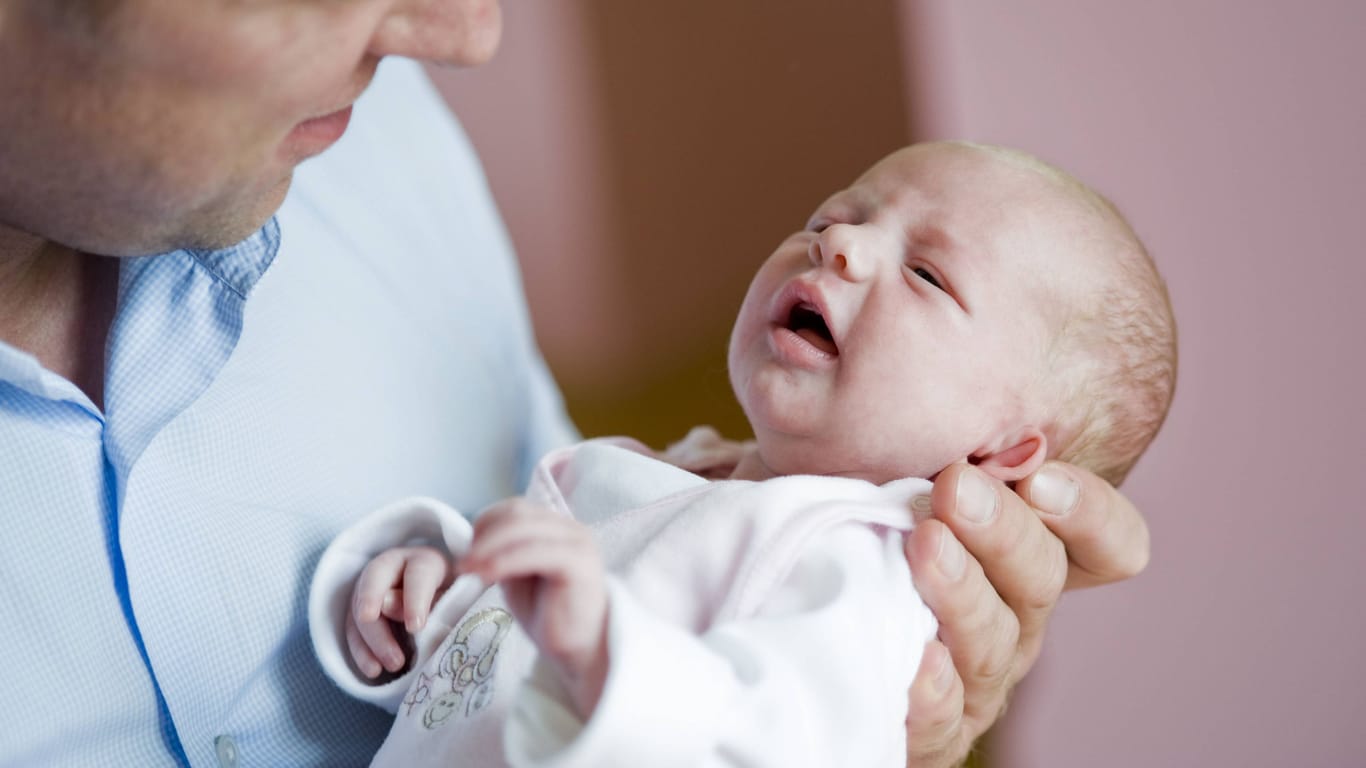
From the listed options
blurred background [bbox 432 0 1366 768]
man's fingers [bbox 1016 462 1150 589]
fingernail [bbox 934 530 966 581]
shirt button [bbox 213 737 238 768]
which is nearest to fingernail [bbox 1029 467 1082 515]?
man's fingers [bbox 1016 462 1150 589]

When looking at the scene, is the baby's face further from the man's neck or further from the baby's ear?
the man's neck

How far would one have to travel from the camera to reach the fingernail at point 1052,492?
3.53 feet

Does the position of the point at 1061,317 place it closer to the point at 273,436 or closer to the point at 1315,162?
the point at 273,436

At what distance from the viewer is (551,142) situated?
114 inches

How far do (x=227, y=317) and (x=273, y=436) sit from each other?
4.6 inches

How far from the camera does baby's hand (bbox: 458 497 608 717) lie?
71 cm

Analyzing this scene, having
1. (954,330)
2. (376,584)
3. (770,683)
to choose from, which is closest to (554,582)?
(770,683)

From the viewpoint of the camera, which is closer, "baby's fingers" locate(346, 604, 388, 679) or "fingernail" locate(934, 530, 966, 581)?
"fingernail" locate(934, 530, 966, 581)

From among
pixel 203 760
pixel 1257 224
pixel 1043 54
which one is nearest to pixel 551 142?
pixel 1043 54

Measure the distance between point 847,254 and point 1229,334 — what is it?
3.57 ft

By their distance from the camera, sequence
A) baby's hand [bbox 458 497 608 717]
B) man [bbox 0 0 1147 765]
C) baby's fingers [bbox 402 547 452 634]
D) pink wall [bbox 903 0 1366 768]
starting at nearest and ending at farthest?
baby's hand [bbox 458 497 608 717]
man [bbox 0 0 1147 765]
baby's fingers [bbox 402 547 452 634]
pink wall [bbox 903 0 1366 768]

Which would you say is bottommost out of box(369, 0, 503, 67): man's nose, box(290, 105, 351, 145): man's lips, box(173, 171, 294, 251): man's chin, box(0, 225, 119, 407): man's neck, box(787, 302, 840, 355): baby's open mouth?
box(787, 302, 840, 355): baby's open mouth

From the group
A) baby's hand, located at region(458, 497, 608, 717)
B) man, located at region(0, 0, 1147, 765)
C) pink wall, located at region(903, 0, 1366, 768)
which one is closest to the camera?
baby's hand, located at region(458, 497, 608, 717)

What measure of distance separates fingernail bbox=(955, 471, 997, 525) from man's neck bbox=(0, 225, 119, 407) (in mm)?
716
